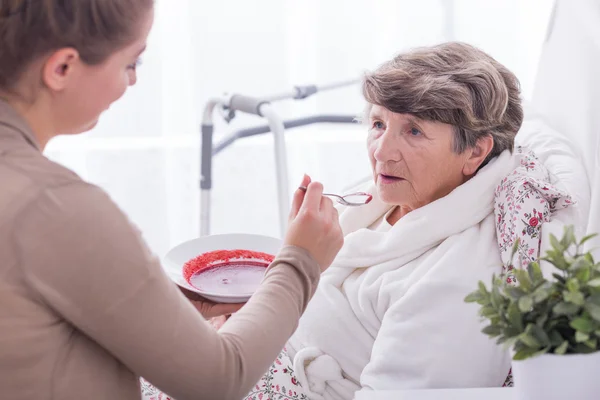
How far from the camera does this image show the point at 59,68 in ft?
3.06

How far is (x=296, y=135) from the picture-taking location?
3.42 metres

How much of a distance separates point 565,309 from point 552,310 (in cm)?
3

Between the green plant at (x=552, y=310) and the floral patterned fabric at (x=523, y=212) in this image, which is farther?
the floral patterned fabric at (x=523, y=212)

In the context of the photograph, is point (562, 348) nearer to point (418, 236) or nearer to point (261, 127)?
point (418, 236)

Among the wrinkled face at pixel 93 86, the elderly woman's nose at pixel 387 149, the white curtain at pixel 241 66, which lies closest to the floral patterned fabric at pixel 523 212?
the elderly woman's nose at pixel 387 149

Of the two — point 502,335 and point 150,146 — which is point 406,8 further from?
point 502,335

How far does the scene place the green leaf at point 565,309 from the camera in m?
0.91

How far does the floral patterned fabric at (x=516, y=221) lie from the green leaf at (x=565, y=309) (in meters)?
0.49

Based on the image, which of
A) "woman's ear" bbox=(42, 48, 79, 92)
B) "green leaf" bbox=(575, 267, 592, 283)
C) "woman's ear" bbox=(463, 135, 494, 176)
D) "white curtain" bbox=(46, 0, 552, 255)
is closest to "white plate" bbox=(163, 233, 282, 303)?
"woman's ear" bbox=(463, 135, 494, 176)

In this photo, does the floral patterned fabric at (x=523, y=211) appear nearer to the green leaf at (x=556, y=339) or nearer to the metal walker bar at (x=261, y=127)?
the green leaf at (x=556, y=339)

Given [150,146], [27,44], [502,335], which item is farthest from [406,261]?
[150,146]

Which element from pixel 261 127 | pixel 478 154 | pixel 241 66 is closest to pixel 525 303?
pixel 478 154

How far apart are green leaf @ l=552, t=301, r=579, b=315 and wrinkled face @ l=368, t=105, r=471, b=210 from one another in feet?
2.32

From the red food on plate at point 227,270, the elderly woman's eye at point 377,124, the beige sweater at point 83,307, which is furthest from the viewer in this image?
the elderly woman's eye at point 377,124
